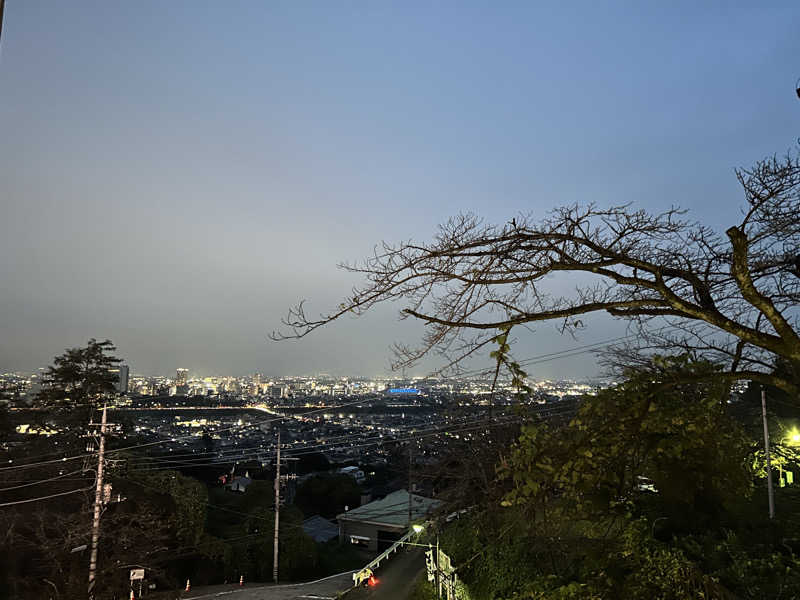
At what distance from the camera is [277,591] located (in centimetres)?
1814

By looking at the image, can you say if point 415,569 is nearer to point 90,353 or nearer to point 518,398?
point 518,398

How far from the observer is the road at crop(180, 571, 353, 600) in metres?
16.9

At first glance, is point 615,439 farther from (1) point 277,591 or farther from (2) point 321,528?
(2) point 321,528

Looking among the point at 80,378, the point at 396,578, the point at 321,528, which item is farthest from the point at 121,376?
the point at 396,578

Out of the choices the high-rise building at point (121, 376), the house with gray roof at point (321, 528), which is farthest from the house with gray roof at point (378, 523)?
the high-rise building at point (121, 376)

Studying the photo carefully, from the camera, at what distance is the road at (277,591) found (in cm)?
1692

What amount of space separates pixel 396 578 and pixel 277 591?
5719mm

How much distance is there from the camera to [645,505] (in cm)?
608

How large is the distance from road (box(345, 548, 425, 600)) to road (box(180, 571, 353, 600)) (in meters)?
1.65

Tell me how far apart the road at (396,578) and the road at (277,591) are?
1654 millimetres

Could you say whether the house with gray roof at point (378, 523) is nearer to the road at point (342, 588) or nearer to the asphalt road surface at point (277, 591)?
the road at point (342, 588)

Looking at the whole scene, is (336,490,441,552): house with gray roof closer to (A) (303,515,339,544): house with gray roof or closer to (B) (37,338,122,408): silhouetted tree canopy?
(A) (303,515,339,544): house with gray roof

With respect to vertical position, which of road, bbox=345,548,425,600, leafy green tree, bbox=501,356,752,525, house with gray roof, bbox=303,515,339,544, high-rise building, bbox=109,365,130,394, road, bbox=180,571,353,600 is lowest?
house with gray roof, bbox=303,515,339,544

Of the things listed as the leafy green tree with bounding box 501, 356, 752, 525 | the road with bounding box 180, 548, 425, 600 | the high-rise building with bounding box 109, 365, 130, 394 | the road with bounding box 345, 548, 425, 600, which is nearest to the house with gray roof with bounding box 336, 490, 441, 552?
the road with bounding box 180, 548, 425, 600
